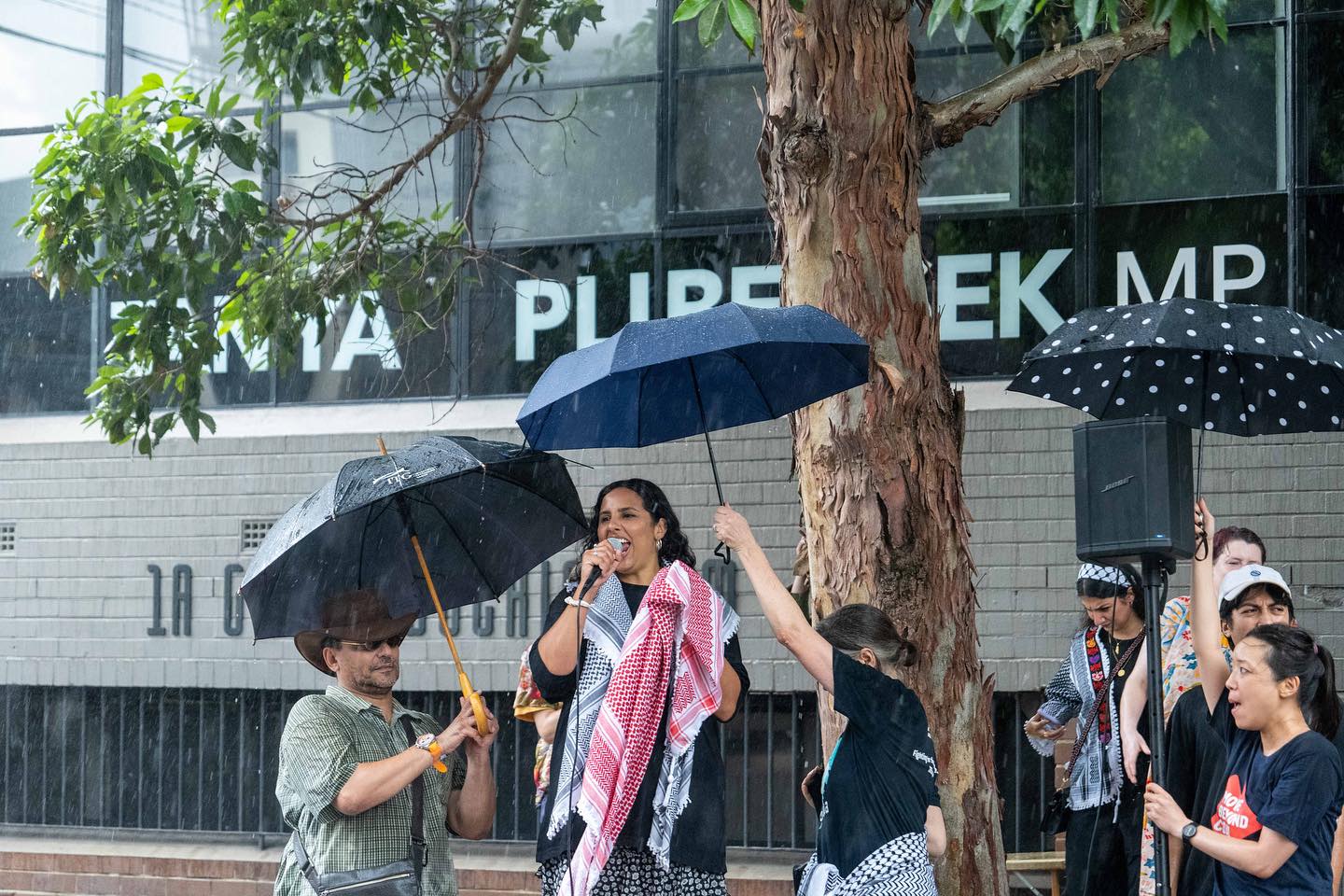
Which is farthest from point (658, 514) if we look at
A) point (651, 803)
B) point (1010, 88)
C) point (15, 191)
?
point (15, 191)

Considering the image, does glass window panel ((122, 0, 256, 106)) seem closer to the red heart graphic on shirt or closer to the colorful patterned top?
the colorful patterned top

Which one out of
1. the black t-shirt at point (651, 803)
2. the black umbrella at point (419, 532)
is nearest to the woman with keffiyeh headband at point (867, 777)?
the black t-shirt at point (651, 803)

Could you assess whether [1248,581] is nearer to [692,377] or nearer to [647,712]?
[692,377]

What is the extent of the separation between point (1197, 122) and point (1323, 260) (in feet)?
3.18

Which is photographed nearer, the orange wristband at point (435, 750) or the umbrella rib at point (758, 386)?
the orange wristband at point (435, 750)

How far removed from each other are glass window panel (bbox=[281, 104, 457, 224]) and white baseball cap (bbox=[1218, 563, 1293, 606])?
543 cm

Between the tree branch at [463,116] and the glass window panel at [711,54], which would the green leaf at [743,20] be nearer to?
the tree branch at [463,116]

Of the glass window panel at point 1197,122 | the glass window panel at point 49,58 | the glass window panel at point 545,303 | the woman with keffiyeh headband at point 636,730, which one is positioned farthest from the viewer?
the glass window panel at point 49,58

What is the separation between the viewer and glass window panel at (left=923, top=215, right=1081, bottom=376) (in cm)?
859

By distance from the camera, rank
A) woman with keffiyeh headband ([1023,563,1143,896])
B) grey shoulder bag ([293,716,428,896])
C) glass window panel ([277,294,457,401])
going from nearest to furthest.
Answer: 1. grey shoulder bag ([293,716,428,896])
2. woman with keffiyeh headband ([1023,563,1143,896])
3. glass window panel ([277,294,457,401])

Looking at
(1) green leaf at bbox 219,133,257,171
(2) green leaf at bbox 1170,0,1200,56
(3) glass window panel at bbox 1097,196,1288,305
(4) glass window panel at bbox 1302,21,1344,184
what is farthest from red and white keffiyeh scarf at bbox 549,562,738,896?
(4) glass window panel at bbox 1302,21,1344,184

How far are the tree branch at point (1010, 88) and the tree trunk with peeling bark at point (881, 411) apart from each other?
0.21 meters

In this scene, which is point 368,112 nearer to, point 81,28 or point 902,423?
point 81,28

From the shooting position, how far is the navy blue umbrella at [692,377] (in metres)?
4.37
